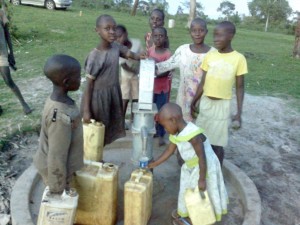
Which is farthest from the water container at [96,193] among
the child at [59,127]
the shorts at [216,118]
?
the shorts at [216,118]

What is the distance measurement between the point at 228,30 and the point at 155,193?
1.44m

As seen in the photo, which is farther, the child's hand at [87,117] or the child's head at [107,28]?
the child's hand at [87,117]

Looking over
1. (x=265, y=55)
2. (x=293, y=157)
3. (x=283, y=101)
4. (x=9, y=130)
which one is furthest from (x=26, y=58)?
(x=265, y=55)

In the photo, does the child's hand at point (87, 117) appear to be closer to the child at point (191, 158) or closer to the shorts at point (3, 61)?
the child at point (191, 158)

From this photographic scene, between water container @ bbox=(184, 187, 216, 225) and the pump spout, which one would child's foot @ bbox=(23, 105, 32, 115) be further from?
water container @ bbox=(184, 187, 216, 225)

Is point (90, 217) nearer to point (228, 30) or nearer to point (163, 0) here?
point (228, 30)

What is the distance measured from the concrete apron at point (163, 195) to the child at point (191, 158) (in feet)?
0.89

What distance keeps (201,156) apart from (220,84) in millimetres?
767

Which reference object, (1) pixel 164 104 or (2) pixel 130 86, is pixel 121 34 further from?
(1) pixel 164 104

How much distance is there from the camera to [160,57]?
354 centimetres

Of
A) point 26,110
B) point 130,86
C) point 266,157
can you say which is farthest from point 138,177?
point 26,110

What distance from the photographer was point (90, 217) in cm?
254

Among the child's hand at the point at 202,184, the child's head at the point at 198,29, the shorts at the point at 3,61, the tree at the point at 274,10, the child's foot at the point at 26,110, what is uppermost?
the tree at the point at 274,10

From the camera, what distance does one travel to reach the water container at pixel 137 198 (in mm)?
2326
